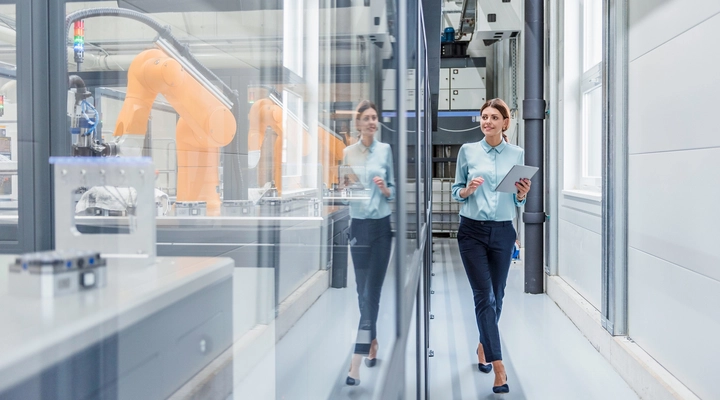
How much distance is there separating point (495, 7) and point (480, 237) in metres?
4.39

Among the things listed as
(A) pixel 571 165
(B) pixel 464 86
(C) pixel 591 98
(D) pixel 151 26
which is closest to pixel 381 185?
(D) pixel 151 26

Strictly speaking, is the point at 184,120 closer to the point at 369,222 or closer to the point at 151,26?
the point at 151,26

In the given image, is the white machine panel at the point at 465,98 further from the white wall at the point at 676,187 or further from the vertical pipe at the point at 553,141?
the white wall at the point at 676,187

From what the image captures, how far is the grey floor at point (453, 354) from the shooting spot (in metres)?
0.99

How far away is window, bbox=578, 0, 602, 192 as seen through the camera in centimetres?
439

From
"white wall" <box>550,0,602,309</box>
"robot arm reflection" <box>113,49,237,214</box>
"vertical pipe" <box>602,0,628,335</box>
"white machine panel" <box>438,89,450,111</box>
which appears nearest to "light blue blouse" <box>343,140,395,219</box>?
"robot arm reflection" <box>113,49,237,214</box>

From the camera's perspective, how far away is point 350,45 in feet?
3.34

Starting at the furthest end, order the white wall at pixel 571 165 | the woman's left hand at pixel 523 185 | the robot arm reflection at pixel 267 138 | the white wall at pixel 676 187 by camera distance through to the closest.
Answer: the white wall at pixel 571 165
the woman's left hand at pixel 523 185
the white wall at pixel 676 187
the robot arm reflection at pixel 267 138

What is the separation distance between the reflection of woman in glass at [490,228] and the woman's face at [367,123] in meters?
2.18

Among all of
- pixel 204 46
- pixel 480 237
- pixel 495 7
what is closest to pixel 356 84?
pixel 204 46

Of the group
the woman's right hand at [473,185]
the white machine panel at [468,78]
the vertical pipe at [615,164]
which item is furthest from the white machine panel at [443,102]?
the woman's right hand at [473,185]

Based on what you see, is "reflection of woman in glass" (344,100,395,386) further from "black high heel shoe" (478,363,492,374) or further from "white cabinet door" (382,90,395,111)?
"black high heel shoe" (478,363,492,374)

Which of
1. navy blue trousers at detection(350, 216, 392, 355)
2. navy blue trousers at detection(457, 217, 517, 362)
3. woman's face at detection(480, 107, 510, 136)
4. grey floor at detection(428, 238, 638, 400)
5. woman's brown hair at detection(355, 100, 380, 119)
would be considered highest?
woman's face at detection(480, 107, 510, 136)

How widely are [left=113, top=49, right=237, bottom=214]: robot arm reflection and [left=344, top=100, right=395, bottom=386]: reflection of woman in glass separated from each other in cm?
33
